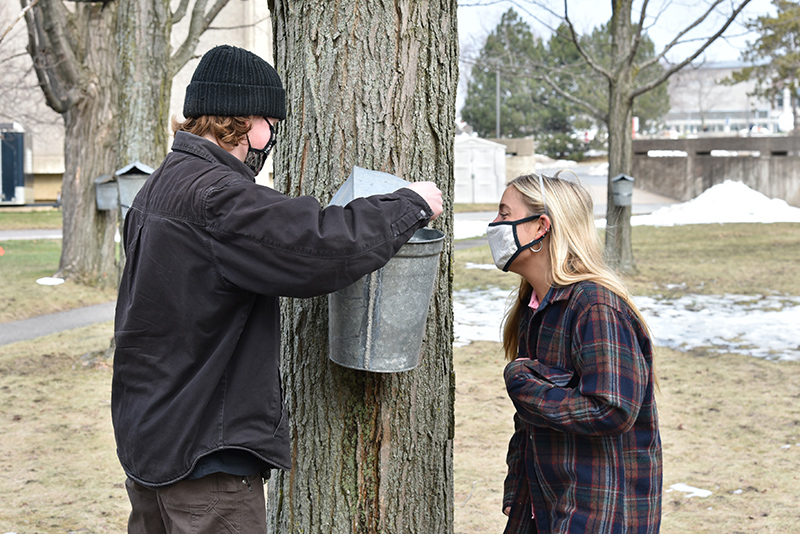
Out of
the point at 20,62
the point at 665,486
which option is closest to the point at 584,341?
the point at 665,486

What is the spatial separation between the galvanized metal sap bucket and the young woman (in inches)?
11.8

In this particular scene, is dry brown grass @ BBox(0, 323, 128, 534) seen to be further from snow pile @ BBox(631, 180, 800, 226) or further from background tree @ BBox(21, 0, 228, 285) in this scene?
snow pile @ BBox(631, 180, 800, 226)

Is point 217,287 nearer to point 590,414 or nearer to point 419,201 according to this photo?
point 419,201

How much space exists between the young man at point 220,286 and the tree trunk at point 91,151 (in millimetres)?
9858

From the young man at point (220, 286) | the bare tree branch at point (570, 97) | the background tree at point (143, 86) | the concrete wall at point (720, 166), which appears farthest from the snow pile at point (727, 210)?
the young man at point (220, 286)

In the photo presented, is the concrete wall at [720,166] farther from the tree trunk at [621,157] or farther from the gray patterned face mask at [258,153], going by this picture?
the gray patterned face mask at [258,153]

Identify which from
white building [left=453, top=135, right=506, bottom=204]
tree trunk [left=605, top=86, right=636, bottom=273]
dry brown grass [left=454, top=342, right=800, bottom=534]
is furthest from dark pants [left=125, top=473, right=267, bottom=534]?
white building [left=453, top=135, right=506, bottom=204]

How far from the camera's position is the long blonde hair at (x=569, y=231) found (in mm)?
2266

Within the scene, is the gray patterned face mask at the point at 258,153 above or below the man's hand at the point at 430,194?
above

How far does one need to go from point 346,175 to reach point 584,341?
863 mm

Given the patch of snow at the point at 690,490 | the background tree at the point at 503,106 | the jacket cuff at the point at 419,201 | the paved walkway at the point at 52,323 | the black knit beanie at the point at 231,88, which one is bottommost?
the patch of snow at the point at 690,490

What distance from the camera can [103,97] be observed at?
1116cm

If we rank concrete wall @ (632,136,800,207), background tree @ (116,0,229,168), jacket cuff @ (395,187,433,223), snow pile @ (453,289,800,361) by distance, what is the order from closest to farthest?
jacket cuff @ (395,187,433,223)
snow pile @ (453,289,800,361)
background tree @ (116,0,229,168)
concrete wall @ (632,136,800,207)

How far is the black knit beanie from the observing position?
6.65 ft
